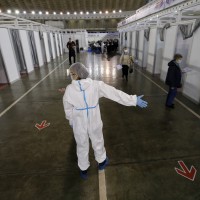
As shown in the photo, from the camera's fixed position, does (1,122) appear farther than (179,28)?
No

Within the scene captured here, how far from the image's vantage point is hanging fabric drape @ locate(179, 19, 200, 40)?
604cm

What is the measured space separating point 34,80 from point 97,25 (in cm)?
3663

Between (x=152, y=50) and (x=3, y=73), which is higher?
(x=152, y=50)

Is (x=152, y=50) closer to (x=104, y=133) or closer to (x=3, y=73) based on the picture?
(x=104, y=133)

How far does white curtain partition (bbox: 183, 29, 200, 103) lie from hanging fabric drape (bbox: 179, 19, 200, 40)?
0.58ft

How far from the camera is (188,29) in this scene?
22.0ft

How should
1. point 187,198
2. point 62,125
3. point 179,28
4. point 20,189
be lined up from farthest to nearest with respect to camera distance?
point 179,28, point 62,125, point 20,189, point 187,198

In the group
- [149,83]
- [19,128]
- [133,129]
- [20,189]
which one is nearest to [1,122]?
[19,128]

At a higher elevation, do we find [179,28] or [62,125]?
[179,28]

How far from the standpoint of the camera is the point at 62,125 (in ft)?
16.5

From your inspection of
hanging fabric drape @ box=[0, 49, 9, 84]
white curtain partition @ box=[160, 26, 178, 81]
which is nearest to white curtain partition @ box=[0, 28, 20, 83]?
hanging fabric drape @ box=[0, 49, 9, 84]

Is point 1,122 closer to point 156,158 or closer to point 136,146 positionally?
point 136,146

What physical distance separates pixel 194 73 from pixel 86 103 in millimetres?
5431

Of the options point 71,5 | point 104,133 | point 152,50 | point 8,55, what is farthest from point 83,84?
point 71,5
